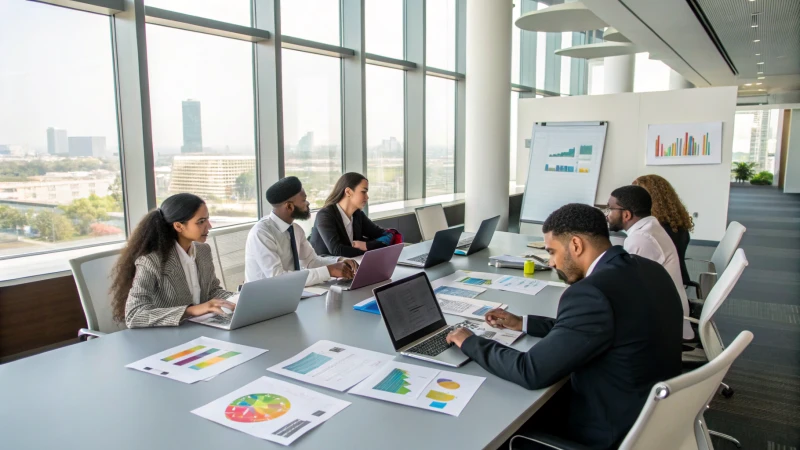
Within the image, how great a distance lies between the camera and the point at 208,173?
205 inches

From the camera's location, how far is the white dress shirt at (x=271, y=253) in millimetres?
3174

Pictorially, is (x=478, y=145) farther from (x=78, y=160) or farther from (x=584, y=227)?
(x=584, y=227)

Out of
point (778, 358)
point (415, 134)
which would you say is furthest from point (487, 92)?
point (778, 358)

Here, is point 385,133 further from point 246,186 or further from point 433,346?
point 433,346

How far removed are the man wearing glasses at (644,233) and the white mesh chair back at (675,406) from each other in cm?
158

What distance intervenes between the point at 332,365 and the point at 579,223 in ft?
3.31

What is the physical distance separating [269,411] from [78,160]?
3364 mm

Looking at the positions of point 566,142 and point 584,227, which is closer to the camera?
point 584,227

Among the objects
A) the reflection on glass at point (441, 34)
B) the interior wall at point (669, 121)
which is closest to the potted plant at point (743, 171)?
the interior wall at point (669, 121)

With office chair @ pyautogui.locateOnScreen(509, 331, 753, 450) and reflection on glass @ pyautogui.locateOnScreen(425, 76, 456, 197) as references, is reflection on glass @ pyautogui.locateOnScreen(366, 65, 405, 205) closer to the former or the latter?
reflection on glass @ pyautogui.locateOnScreen(425, 76, 456, 197)

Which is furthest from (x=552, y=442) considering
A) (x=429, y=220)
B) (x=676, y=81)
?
(x=676, y=81)

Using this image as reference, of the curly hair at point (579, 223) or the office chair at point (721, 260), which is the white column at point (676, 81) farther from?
the curly hair at point (579, 223)

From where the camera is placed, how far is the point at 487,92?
6816 mm

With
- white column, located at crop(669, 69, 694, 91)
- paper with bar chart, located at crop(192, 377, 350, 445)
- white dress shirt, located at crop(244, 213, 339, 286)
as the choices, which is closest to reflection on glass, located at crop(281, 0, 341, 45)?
Answer: white dress shirt, located at crop(244, 213, 339, 286)
